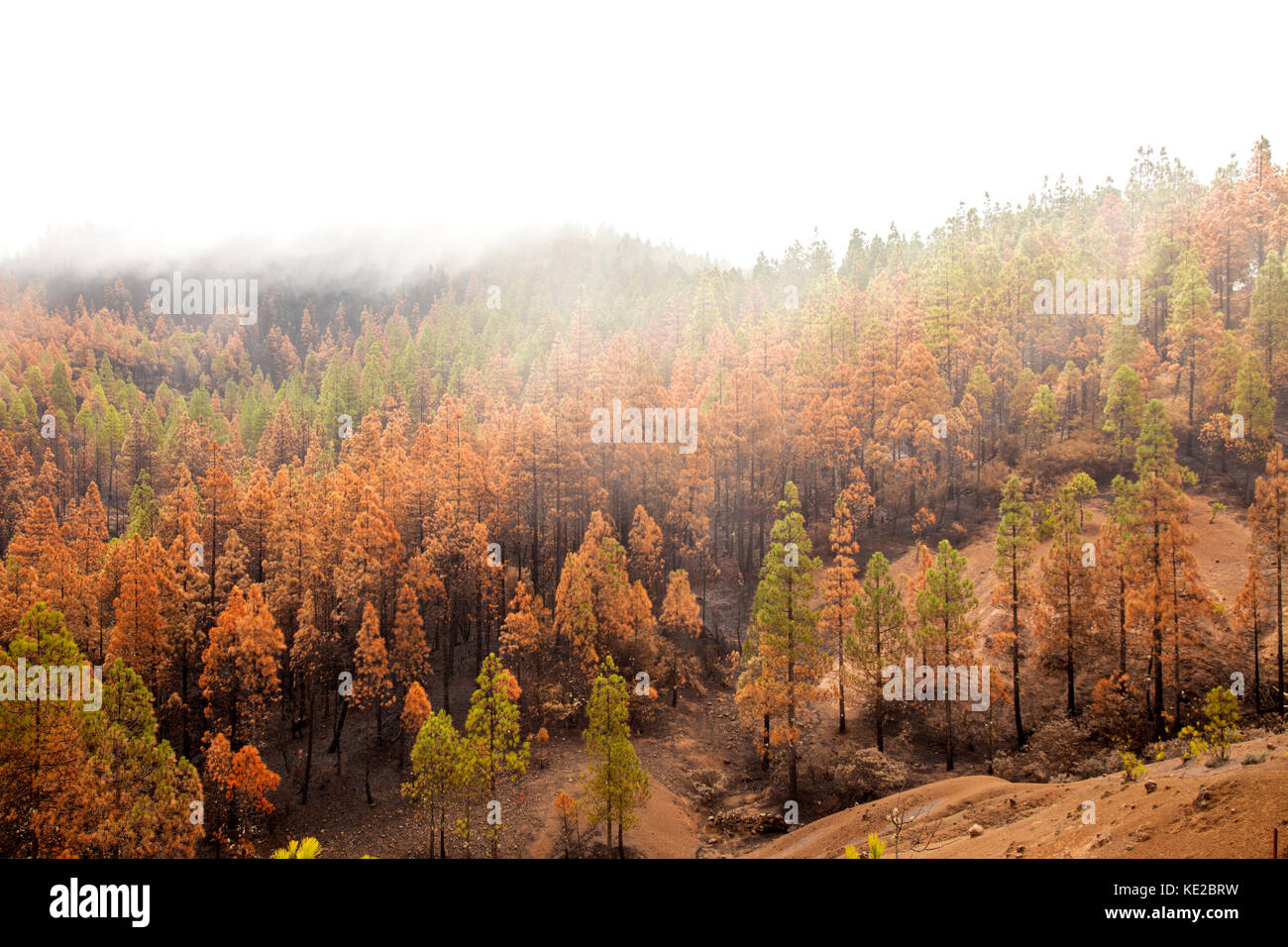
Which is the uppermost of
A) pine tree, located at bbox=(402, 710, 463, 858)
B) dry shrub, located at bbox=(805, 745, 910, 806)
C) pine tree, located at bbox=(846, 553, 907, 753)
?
pine tree, located at bbox=(846, 553, 907, 753)

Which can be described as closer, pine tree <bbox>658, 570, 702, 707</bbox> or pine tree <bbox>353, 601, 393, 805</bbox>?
pine tree <bbox>353, 601, 393, 805</bbox>

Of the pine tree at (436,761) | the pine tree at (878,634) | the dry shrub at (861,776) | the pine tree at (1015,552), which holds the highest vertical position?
the pine tree at (1015,552)

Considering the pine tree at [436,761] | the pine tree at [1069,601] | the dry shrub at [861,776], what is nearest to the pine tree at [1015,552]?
the pine tree at [1069,601]

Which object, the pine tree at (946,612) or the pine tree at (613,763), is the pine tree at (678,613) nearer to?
the pine tree at (613,763)

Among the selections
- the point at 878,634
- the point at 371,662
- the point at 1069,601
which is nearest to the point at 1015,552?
the point at 1069,601

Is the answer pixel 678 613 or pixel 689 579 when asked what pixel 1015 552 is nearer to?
pixel 678 613

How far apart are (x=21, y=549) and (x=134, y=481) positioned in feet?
97.9

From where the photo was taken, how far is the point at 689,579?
171 ft

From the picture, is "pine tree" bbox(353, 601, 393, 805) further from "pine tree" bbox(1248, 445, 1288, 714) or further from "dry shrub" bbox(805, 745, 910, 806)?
"pine tree" bbox(1248, 445, 1288, 714)

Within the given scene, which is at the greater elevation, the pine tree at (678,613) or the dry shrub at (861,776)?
the pine tree at (678,613)

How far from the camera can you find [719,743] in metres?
39.3

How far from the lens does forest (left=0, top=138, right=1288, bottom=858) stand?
2970 centimetres

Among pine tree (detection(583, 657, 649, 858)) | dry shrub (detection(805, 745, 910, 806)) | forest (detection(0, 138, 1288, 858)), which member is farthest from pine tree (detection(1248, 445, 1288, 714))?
pine tree (detection(583, 657, 649, 858))

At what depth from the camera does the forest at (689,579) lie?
1169 inches
